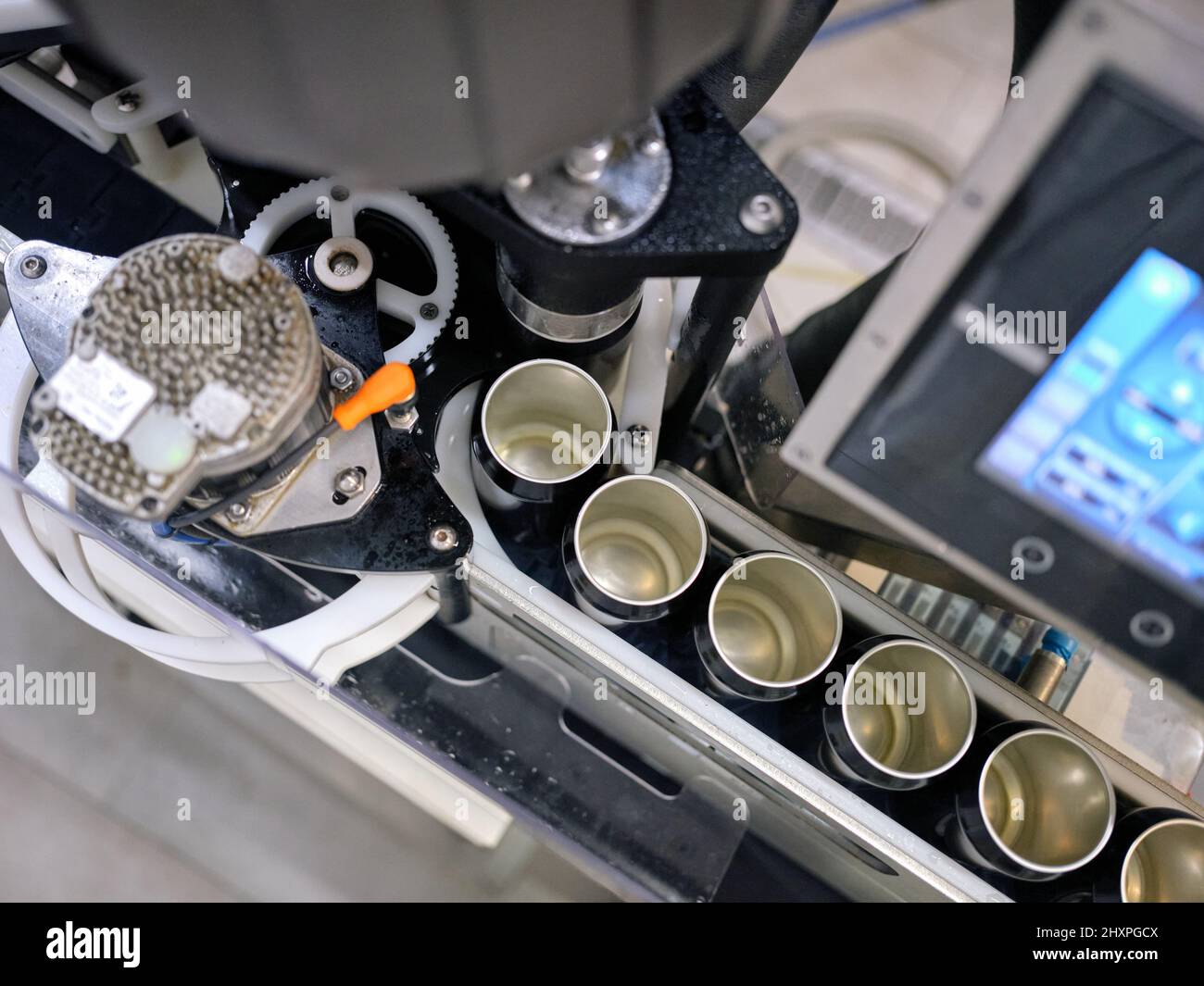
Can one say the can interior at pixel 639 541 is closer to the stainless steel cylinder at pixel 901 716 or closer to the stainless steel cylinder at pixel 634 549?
the stainless steel cylinder at pixel 634 549

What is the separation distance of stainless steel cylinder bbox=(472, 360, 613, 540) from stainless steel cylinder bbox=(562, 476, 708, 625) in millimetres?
18

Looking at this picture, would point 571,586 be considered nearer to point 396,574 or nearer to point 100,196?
point 396,574

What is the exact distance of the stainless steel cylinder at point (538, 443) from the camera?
0.53 m

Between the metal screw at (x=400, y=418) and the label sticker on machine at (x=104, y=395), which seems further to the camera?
the metal screw at (x=400, y=418)

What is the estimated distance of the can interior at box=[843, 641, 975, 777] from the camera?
1.84ft

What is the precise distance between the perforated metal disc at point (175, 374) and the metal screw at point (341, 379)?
0.08m

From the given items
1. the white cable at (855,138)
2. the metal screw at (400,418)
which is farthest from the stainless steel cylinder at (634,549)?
the white cable at (855,138)

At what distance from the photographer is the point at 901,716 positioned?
1.99 feet

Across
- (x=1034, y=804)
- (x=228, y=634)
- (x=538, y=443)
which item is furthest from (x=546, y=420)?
(x=1034, y=804)

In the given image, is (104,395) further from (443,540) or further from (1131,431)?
(1131,431)

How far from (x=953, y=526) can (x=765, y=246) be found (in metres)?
0.16

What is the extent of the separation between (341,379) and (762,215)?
22cm

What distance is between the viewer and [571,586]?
56 centimetres
